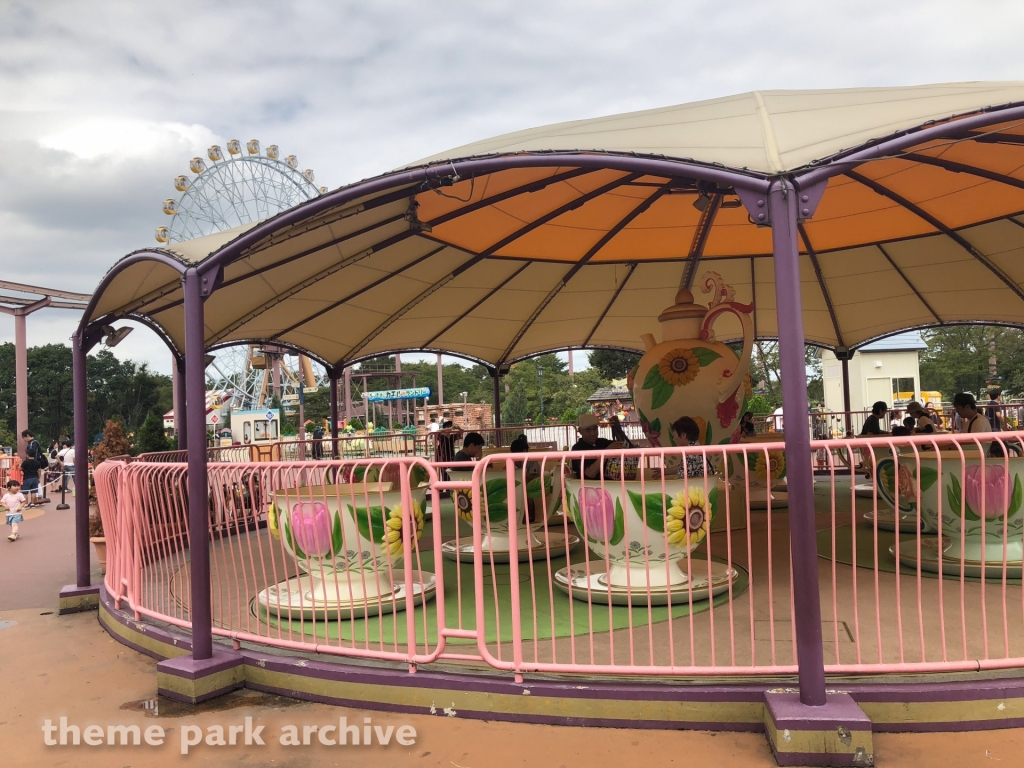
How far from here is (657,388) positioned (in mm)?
6188

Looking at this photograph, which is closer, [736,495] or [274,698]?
[274,698]

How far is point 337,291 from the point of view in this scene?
25.7ft

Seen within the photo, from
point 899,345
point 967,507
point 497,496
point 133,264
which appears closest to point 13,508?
point 133,264

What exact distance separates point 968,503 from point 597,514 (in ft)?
7.26

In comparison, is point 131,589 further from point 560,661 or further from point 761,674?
point 761,674

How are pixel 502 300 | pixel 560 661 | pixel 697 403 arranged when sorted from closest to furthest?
pixel 560 661, pixel 697 403, pixel 502 300

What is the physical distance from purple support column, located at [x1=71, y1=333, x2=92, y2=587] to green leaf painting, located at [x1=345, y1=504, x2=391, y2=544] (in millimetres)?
2744

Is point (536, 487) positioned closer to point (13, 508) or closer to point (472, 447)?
point (472, 447)

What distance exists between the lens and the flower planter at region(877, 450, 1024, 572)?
438 cm

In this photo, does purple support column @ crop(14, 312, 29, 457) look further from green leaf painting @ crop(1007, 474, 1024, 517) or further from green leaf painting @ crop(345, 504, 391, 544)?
green leaf painting @ crop(1007, 474, 1024, 517)

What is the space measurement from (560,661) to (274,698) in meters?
1.48

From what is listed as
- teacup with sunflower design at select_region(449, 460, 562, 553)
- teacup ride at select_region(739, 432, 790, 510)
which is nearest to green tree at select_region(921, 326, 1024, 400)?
teacup ride at select_region(739, 432, 790, 510)

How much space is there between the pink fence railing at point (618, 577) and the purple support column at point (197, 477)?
158 mm

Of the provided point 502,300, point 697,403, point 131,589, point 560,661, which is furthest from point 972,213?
point 131,589
